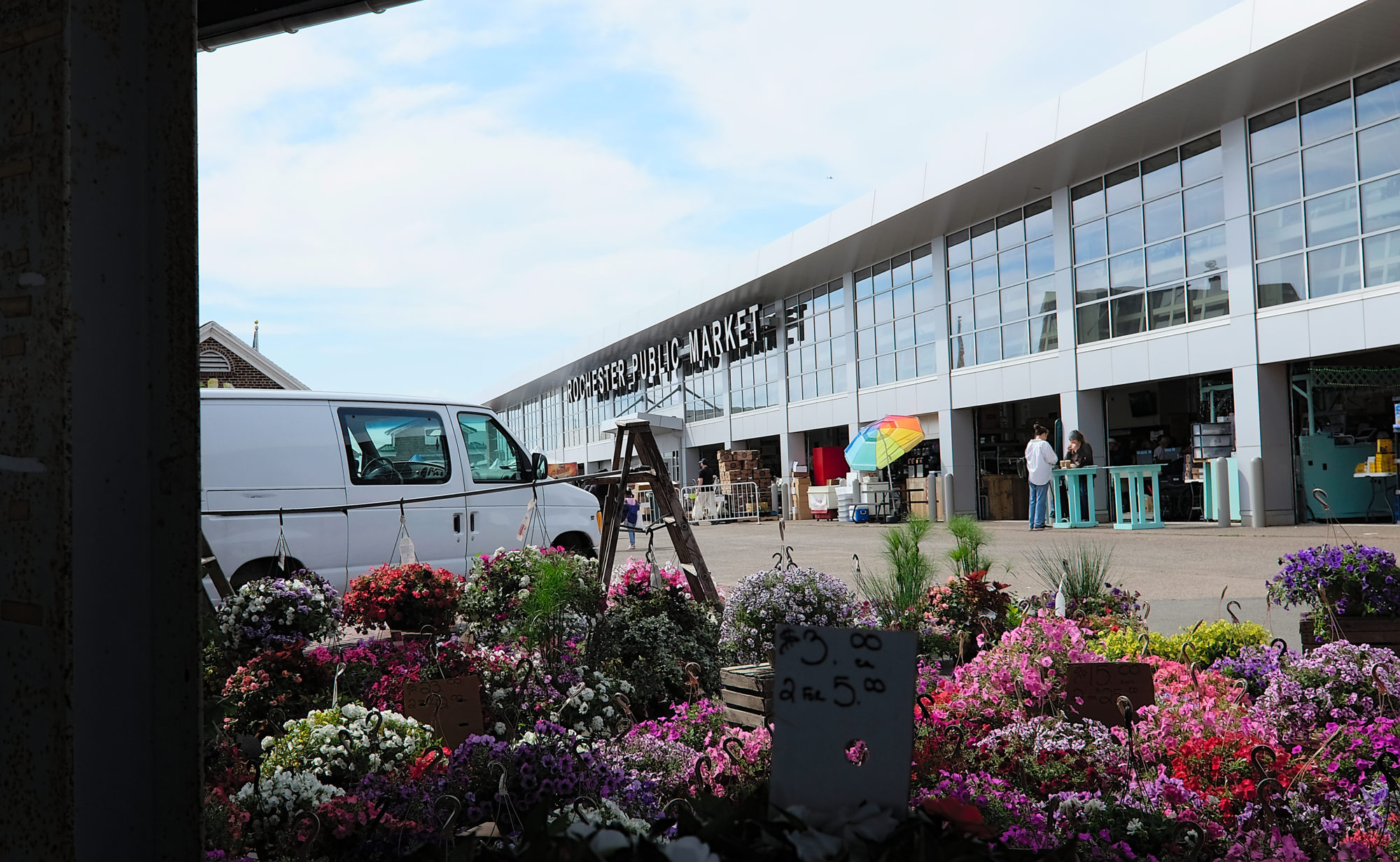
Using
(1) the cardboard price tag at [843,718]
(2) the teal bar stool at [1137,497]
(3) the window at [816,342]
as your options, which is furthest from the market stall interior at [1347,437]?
(1) the cardboard price tag at [843,718]

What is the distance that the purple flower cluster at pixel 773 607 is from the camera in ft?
16.0

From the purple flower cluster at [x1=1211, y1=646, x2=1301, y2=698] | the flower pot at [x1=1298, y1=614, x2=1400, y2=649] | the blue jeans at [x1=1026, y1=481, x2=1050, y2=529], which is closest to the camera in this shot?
the purple flower cluster at [x1=1211, y1=646, x2=1301, y2=698]

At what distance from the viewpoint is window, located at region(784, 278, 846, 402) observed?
2866cm

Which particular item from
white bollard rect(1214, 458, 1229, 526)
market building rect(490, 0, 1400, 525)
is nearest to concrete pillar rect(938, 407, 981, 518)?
market building rect(490, 0, 1400, 525)

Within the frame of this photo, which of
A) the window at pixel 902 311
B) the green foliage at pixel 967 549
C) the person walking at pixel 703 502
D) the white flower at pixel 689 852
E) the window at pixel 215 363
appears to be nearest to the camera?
the white flower at pixel 689 852

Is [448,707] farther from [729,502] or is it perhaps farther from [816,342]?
[816,342]

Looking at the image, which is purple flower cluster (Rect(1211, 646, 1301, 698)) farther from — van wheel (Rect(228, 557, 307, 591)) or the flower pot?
van wheel (Rect(228, 557, 307, 591))

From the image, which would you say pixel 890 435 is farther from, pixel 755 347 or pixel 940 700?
pixel 940 700

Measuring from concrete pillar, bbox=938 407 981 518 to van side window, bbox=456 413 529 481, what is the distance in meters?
16.1

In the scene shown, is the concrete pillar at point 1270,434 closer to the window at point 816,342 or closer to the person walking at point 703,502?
the window at point 816,342

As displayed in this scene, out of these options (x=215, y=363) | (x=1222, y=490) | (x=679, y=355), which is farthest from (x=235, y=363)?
(x=1222, y=490)

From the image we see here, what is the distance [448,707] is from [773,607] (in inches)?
71.0

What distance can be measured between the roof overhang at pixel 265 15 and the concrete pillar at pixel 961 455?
66.5ft

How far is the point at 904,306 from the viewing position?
84.1 ft
